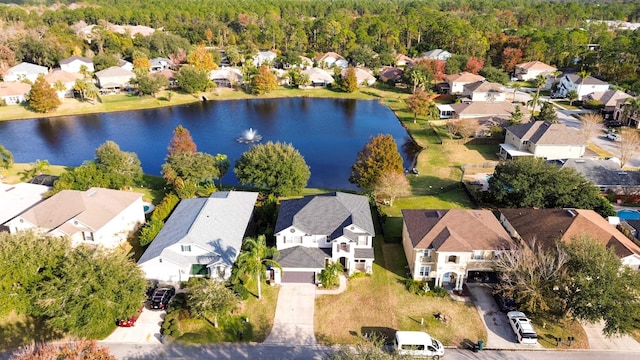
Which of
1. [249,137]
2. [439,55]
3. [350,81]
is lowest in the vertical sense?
[249,137]

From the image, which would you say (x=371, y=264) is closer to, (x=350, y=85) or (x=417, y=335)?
(x=417, y=335)

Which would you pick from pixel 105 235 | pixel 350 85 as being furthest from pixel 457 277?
pixel 350 85

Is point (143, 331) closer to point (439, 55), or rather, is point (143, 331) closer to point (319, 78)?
point (319, 78)

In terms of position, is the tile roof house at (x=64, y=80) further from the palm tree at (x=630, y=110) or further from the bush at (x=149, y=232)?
the palm tree at (x=630, y=110)

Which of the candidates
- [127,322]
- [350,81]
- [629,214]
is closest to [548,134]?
[629,214]

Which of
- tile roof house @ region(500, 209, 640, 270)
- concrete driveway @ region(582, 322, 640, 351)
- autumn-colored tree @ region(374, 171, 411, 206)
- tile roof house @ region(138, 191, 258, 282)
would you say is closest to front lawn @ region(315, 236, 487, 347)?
concrete driveway @ region(582, 322, 640, 351)
